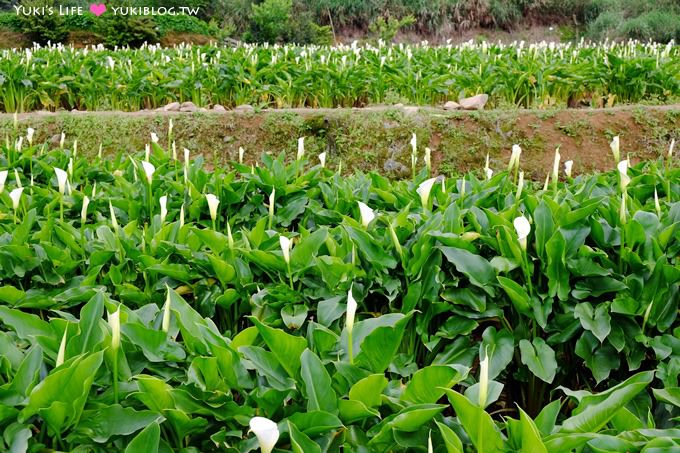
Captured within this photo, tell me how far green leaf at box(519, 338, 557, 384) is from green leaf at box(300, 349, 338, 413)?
90 centimetres

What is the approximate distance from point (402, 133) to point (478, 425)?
533cm

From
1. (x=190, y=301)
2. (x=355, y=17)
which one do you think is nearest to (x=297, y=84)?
(x=190, y=301)

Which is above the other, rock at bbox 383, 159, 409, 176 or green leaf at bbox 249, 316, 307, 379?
green leaf at bbox 249, 316, 307, 379

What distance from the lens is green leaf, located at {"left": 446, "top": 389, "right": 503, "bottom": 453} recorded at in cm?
144

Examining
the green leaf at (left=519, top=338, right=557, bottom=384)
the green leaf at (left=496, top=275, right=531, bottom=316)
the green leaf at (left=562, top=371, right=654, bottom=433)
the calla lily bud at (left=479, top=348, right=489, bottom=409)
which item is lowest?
the green leaf at (left=519, top=338, right=557, bottom=384)

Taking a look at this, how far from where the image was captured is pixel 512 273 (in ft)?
8.25

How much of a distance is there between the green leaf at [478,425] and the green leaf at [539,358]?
0.82 metres

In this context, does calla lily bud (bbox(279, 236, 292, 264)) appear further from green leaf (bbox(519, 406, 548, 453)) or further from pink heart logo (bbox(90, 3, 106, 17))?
pink heart logo (bbox(90, 3, 106, 17))

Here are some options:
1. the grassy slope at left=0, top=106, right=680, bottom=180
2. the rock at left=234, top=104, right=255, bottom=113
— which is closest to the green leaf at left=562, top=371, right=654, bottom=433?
the grassy slope at left=0, top=106, right=680, bottom=180

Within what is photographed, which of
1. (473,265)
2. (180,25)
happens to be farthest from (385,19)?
(473,265)

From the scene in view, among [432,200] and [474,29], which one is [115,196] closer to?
[432,200]

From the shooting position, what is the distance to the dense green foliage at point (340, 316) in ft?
5.16

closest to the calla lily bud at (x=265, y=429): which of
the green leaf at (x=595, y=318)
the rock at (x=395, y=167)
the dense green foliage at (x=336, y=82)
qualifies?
the green leaf at (x=595, y=318)

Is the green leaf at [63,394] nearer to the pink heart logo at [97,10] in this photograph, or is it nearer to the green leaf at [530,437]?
the green leaf at [530,437]
